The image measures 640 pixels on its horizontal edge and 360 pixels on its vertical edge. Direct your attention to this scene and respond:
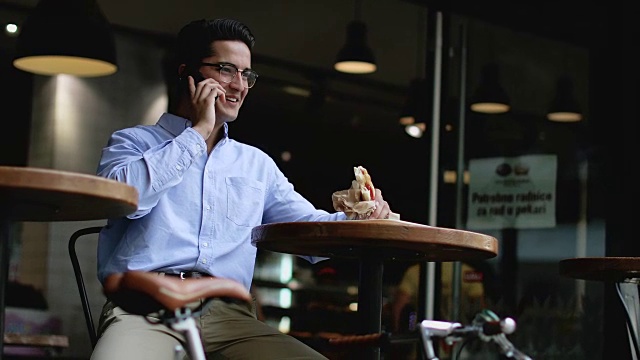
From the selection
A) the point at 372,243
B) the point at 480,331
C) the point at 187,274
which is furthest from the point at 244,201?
the point at 480,331

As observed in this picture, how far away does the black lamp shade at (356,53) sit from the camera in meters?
6.66

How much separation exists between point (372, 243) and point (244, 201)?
2.29 ft

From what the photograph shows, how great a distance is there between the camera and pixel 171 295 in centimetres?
223

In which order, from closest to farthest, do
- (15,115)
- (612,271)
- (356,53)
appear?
(612,271) → (356,53) → (15,115)

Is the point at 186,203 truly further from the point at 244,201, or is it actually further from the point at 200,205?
the point at 244,201

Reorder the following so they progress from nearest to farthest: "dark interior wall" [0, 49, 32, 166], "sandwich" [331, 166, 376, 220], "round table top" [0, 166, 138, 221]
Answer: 1. "round table top" [0, 166, 138, 221]
2. "sandwich" [331, 166, 376, 220]
3. "dark interior wall" [0, 49, 32, 166]

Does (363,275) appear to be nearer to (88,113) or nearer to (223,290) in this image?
(223,290)

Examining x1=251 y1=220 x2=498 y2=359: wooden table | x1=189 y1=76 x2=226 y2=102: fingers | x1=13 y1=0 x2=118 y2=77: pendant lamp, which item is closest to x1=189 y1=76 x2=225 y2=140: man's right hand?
x1=189 y1=76 x2=226 y2=102: fingers

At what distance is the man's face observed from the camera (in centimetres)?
342

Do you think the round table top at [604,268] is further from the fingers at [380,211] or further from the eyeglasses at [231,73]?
the eyeglasses at [231,73]

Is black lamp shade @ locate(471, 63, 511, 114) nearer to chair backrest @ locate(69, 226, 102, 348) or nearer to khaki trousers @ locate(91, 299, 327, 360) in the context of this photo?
khaki trousers @ locate(91, 299, 327, 360)

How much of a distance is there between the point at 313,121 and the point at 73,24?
5.55ft

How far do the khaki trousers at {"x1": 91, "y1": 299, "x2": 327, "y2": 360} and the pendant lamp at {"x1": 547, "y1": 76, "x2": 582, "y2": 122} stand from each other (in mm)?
2970

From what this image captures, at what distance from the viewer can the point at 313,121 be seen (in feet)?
23.6
